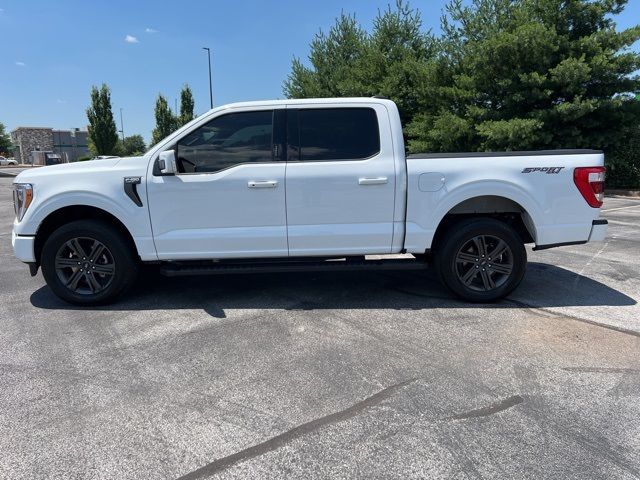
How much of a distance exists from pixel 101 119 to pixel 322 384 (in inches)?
1696

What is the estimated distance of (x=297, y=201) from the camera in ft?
15.1

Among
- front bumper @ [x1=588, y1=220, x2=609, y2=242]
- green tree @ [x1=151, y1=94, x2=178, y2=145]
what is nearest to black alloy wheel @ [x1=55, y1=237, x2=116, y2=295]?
front bumper @ [x1=588, y1=220, x2=609, y2=242]

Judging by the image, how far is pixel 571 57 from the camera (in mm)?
14875

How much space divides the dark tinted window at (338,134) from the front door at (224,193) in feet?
0.92

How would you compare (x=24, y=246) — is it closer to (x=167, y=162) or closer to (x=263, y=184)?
(x=167, y=162)

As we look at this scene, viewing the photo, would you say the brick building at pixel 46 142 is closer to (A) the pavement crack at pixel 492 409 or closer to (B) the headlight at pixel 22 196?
(B) the headlight at pixel 22 196

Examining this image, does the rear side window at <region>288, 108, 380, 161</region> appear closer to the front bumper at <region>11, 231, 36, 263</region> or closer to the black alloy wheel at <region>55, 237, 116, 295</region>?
the black alloy wheel at <region>55, 237, 116, 295</region>

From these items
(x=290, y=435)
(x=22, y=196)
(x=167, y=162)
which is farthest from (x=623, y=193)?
(x=22, y=196)

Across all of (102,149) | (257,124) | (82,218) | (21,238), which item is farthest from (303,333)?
(102,149)

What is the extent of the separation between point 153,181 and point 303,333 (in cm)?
206

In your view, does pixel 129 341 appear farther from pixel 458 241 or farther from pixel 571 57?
pixel 571 57

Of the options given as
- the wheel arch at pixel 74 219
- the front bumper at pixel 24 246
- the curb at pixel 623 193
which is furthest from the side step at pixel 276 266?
the curb at pixel 623 193

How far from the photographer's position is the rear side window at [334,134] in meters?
4.66

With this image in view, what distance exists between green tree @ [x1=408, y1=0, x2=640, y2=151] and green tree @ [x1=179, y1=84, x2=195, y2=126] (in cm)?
3324
